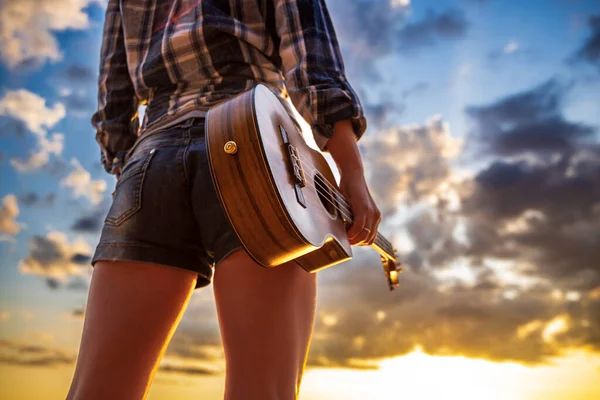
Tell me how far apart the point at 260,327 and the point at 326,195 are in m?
0.44

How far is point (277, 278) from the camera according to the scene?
131 cm

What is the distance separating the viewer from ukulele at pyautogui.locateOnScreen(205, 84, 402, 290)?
1.22m

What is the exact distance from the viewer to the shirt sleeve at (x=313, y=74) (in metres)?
1.52

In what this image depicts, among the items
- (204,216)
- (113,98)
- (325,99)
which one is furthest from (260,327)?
(113,98)

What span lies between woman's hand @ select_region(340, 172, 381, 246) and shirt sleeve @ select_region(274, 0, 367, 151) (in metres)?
0.12

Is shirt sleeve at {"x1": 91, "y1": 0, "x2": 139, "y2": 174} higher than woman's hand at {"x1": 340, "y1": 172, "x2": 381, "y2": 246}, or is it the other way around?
shirt sleeve at {"x1": 91, "y1": 0, "x2": 139, "y2": 174}

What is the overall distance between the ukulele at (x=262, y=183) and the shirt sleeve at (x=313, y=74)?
0.15 meters

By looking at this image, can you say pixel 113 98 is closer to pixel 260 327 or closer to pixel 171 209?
pixel 171 209

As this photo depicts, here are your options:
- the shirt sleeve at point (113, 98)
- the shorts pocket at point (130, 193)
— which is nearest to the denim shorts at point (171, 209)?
the shorts pocket at point (130, 193)

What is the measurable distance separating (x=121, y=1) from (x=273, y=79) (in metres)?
0.61

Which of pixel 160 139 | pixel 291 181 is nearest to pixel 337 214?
pixel 291 181

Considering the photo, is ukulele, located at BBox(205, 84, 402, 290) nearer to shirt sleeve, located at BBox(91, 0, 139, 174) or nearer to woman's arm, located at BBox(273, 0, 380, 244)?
woman's arm, located at BBox(273, 0, 380, 244)

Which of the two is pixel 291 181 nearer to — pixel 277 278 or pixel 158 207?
pixel 277 278

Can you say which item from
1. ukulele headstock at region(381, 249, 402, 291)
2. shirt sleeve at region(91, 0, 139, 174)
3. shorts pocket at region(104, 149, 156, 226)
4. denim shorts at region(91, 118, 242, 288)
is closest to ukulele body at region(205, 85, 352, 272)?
denim shorts at region(91, 118, 242, 288)
